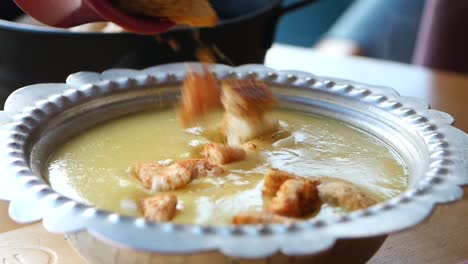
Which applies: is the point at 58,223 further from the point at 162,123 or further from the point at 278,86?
the point at 278,86

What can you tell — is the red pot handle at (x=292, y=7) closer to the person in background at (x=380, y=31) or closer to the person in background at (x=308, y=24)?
the person in background at (x=380, y=31)

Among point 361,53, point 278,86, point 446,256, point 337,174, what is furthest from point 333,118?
point 361,53

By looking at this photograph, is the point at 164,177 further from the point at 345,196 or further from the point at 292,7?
the point at 292,7

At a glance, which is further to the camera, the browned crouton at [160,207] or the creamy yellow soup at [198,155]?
the creamy yellow soup at [198,155]

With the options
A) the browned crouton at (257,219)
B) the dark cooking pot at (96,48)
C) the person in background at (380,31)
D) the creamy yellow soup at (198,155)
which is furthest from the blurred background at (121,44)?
the person in background at (380,31)

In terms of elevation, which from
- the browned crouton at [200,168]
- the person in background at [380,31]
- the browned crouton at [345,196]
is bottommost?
the browned crouton at [345,196]
